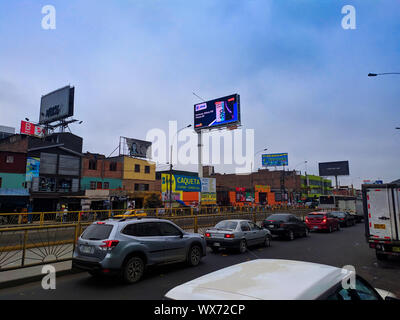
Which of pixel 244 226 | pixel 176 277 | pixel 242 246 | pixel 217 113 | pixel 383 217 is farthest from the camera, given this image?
pixel 217 113

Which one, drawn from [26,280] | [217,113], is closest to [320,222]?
[26,280]

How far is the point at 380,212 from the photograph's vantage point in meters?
9.84

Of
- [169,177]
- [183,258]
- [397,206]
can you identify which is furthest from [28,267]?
[169,177]

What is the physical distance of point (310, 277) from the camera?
269 centimetres

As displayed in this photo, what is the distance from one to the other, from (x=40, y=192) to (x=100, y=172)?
10307mm

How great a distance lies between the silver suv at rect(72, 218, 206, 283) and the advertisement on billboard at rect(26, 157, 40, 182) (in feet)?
110

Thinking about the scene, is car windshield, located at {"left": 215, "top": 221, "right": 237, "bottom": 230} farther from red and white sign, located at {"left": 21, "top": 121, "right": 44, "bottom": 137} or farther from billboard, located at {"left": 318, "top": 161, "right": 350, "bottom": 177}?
billboard, located at {"left": 318, "top": 161, "right": 350, "bottom": 177}

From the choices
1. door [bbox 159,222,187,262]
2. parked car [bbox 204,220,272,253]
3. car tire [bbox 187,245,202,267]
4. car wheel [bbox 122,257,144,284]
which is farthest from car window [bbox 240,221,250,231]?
car wheel [bbox 122,257,144,284]

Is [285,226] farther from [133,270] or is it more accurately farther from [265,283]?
[265,283]

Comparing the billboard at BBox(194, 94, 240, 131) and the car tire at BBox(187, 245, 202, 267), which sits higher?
the billboard at BBox(194, 94, 240, 131)

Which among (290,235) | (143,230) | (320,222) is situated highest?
(143,230)

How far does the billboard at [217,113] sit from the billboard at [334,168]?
60273mm

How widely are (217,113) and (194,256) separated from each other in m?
34.8

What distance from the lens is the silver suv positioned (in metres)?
6.82
